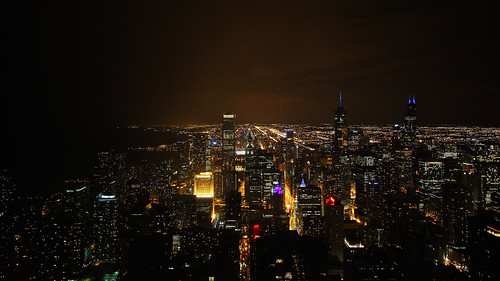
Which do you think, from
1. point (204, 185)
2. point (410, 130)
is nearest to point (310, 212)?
point (204, 185)

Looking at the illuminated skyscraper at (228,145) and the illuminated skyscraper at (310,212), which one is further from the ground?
the illuminated skyscraper at (228,145)

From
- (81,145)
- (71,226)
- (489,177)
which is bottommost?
(71,226)

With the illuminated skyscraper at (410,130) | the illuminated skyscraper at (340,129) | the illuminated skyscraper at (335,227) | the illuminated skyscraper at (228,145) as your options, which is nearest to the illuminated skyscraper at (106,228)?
the illuminated skyscraper at (335,227)

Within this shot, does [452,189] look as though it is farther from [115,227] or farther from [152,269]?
[115,227]

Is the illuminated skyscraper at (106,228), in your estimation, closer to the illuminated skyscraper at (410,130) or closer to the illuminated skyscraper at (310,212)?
the illuminated skyscraper at (310,212)

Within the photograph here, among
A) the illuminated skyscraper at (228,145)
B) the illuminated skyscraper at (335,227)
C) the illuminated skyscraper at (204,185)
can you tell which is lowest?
the illuminated skyscraper at (335,227)

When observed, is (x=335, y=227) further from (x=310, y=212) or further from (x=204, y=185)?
(x=204, y=185)

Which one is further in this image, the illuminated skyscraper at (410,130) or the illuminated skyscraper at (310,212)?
the illuminated skyscraper at (410,130)

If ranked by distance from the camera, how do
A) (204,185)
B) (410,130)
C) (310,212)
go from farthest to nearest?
(410,130)
(204,185)
(310,212)

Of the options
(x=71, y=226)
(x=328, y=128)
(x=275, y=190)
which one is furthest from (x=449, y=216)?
(x=328, y=128)

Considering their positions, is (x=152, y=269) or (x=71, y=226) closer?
(x=152, y=269)

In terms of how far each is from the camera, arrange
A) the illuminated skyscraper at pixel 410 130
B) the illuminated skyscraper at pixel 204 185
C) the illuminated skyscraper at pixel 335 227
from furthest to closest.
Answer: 1. the illuminated skyscraper at pixel 410 130
2. the illuminated skyscraper at pixel 204 185
3. the illuminated skyscraper at pixel 335 227
